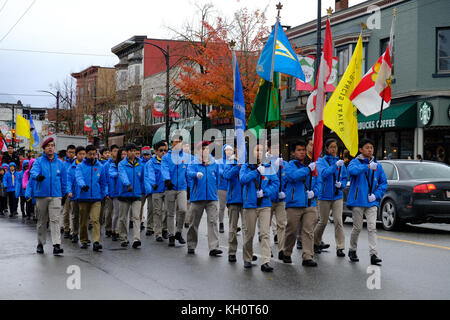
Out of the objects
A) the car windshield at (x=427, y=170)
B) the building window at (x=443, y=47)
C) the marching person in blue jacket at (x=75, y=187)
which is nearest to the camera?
the marching person in blue jacket at (x=75, y=187)

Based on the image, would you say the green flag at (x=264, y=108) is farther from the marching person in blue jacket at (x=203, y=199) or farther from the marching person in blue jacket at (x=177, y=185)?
the marching person in blue jacket at (x=177, y=185)

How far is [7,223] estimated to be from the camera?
53.3 feet

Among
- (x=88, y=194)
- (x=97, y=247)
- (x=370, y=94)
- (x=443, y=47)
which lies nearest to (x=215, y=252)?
(x=97, y=247)

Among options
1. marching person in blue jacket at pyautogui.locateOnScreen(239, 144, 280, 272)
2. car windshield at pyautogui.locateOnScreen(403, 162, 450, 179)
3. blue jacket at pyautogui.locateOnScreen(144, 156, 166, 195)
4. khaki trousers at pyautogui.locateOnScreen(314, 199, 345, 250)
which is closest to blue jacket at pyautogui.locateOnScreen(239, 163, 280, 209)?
marching person in blue jacket at pyautogui.locateOnScreen(239, 144, 280, 272)

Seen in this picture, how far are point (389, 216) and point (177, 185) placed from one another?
16.6 feet

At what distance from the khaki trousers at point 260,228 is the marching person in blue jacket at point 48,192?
336 centimetres

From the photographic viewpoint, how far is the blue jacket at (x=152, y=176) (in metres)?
A: 11.2

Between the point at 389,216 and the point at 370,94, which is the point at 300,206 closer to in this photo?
the point at 370,94

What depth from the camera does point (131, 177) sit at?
11.2m

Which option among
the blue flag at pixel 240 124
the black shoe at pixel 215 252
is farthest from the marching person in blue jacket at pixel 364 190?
the black shoe at pixel 215 252

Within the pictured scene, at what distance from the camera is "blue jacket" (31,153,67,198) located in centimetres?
990
